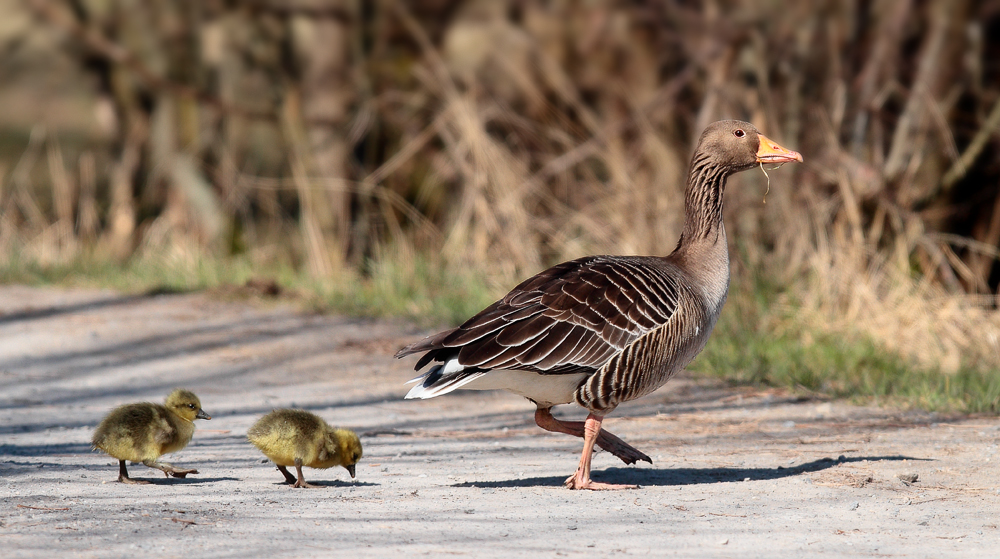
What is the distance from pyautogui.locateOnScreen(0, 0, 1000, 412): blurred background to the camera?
376 inches

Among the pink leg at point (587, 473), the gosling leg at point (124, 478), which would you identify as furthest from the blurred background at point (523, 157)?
the gosling leg at point (124, 478)

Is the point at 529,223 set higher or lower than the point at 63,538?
higher

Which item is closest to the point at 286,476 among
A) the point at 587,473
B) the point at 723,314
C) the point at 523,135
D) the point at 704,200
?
the point at 587,473

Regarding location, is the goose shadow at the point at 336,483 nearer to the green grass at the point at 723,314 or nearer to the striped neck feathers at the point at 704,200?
the striped neck feathers at the point at 704,200

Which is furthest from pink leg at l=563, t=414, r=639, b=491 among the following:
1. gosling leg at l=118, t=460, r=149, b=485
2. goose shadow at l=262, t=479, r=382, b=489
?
gosling leg at l=118, t=460, r=149, b=485

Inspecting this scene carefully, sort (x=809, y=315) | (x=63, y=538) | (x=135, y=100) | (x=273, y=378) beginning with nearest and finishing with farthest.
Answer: (x=63, y=538)
(x=273, y=378)
(x=809, y=315)
(x=135, y=100)

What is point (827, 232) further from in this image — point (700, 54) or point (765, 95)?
point (700, 54)

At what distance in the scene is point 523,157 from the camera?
11.9m

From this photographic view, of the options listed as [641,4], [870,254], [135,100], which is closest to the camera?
[870,254]

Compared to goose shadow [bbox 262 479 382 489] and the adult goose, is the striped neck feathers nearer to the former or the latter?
the adult goose

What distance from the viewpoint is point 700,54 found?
12609mm

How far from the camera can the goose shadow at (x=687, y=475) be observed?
5176 mm

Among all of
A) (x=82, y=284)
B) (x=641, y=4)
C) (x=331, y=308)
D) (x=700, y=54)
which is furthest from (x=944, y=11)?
(x=82, y=284)

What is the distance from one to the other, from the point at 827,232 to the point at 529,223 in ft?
9.67
